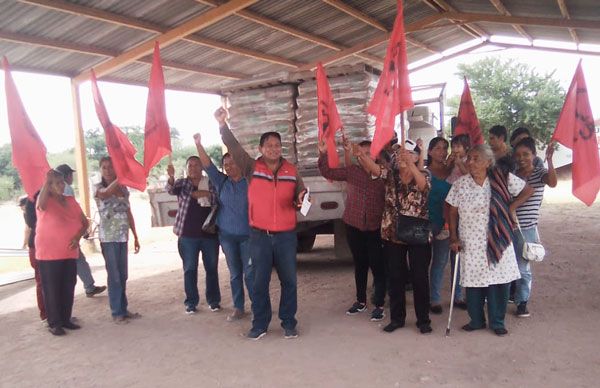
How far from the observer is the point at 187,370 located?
3.34 metres

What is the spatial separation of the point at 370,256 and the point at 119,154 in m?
2.34

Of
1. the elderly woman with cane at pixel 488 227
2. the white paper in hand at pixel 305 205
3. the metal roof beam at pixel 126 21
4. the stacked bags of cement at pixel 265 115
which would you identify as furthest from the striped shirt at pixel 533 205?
the metal roof beam at pixel 126 21

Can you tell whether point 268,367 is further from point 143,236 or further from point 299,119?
point 143,236

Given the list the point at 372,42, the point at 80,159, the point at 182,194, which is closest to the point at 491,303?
the point at 182,194

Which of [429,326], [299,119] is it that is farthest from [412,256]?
[299,119]

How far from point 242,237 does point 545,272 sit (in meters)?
3.58

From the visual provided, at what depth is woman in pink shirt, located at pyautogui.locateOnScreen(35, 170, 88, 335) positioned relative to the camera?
13.6 ft

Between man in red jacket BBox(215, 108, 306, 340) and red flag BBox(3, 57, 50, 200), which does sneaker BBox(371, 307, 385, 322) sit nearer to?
man in red jacket BBox(215, 108, 306, 340)

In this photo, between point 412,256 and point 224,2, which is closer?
point 412,256

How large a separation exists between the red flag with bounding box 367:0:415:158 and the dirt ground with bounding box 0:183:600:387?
150 cm

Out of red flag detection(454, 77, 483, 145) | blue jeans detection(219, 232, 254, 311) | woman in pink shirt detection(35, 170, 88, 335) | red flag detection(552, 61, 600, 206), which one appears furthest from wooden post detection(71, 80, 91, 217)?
red flag detection(552, 61, 600, 206)

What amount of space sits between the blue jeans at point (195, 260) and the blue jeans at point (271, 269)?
94 cm

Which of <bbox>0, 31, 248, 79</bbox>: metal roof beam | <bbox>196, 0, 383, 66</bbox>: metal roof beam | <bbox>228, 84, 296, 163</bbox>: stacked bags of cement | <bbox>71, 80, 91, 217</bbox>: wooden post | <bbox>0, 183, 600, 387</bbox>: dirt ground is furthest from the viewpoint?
<bbox>71, 80, 91, 217</bbox>: wooden post

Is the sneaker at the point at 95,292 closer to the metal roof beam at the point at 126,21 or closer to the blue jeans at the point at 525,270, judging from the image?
the metal roof beam at the point at 126,21
